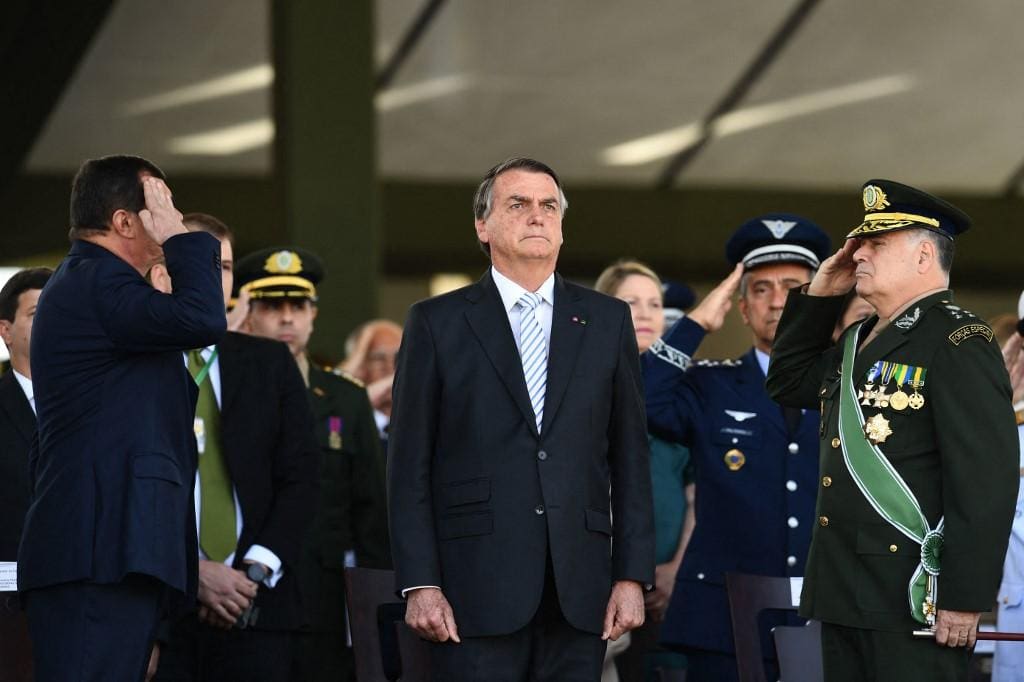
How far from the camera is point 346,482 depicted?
524cm

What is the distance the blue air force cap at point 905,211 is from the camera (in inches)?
129

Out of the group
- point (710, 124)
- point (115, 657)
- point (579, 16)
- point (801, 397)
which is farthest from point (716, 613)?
point (710, 124)

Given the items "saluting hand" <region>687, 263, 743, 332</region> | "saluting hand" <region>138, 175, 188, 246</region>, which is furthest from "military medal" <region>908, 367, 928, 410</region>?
"saluting hand" <region>138, 175, 188, 246</region>

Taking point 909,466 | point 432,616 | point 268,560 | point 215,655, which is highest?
point 909,466

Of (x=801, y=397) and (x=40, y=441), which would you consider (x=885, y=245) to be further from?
(x=40, y=441)

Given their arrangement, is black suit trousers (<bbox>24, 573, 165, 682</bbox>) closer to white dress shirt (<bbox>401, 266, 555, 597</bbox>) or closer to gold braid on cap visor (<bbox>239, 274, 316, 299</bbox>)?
white dress shirt (<bbox>401, 266, 555, 597</bbox>)

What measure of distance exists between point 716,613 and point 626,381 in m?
0.92

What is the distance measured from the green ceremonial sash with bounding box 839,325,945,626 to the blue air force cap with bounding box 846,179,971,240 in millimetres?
282

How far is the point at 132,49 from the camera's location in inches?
352

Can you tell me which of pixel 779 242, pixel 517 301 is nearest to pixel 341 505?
pixel 779 242

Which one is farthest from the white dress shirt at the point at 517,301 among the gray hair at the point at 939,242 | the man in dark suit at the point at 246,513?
the man in dark suit at the point at 246,513

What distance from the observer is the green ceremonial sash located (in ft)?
10.2

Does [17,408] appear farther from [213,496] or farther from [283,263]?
[283,263]

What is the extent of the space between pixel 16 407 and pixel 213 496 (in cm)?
53
